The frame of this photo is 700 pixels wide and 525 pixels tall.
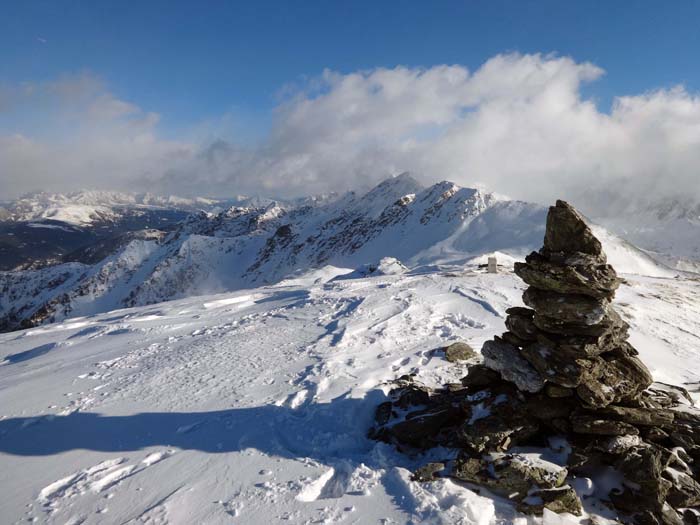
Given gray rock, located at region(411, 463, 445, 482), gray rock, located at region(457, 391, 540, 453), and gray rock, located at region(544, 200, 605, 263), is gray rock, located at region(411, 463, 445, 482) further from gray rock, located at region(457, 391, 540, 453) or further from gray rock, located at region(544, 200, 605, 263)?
gray rock, located at region(544, 200, 605, 263)

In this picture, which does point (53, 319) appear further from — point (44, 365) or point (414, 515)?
point (414, 515)

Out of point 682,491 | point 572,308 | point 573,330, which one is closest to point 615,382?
point 573,330

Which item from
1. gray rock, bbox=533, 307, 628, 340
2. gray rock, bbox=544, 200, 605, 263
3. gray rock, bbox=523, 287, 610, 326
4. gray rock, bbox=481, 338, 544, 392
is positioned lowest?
gray rock, bbox=481, 338, 544, 392

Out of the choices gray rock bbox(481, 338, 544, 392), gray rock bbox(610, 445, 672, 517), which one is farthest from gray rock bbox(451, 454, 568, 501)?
gray rock bbox(481, 338, 544, 392)

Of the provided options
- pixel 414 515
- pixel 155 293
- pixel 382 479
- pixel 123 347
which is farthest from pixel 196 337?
pixel 155 293

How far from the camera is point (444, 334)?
62.7ft

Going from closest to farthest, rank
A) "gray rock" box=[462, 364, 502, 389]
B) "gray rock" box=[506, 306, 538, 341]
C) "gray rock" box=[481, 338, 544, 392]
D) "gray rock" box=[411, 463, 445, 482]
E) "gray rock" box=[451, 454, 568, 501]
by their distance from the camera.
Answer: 1. "gray rock" box=[451, 454, 568, 501]
2. "gray rock" box=[411, 463, 445, 482]
3. "gray rock" box=[481, 338, 544, 392]
4. "gray rock" box=[506, 306, 538, 341]
5. "gray rock" box=[462, 364, 502, 389]

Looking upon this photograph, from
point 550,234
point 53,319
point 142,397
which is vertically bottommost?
point 53,319

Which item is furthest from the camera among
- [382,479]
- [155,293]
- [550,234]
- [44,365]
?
[155,293]

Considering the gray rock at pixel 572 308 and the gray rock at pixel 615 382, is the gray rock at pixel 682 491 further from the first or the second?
the gray rock at pixel 572 308

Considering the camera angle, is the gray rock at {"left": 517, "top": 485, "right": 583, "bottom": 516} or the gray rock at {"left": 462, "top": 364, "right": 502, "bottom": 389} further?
the gray rock at {"left": 462, "top": 364, "right": 502, "bottom": 389}

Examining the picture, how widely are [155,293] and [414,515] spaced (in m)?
160

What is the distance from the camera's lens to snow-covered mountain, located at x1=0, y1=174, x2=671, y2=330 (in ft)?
296

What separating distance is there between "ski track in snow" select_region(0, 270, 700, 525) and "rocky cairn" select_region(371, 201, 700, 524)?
0.75 metres
